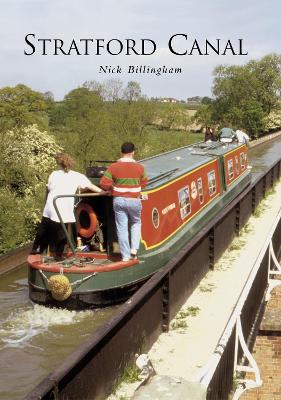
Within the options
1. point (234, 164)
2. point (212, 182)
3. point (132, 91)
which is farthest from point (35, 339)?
point (132, 91)

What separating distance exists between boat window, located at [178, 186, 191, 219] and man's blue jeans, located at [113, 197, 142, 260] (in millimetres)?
2284

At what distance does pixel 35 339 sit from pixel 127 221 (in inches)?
73.7

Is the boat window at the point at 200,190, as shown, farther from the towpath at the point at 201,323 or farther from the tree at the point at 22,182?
the tree at the point at 22,182

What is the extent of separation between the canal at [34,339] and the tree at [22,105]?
1166 inches

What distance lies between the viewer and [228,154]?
44.7ft

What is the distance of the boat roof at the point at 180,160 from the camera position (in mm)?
9234

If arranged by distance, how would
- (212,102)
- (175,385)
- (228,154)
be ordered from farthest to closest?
(212,102) < (228,154) < (175,385)

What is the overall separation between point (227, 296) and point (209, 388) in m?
3.28

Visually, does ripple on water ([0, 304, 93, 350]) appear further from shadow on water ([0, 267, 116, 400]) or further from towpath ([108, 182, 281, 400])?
towpath ([108, 182, 281, 400])

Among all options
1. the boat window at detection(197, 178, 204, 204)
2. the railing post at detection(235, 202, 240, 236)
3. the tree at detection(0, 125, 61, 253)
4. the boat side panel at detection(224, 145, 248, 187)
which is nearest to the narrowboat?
the boat window at detection(197, 178, 204, 204)

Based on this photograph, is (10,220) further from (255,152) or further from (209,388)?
(255,152)

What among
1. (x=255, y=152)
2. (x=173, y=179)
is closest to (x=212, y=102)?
(x=255, y=152)

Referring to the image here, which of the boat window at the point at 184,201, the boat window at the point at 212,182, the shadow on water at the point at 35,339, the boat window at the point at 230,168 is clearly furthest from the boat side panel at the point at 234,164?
the shadow on water at the point at 35,339

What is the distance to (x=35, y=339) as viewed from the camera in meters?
7.00
